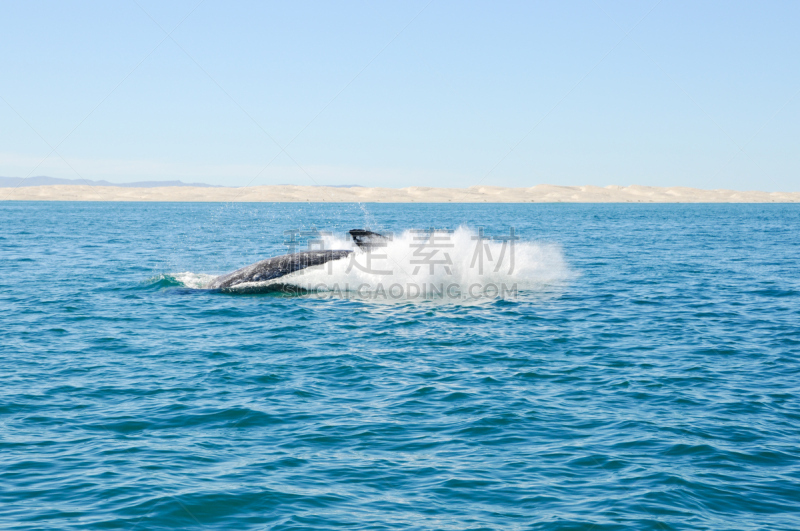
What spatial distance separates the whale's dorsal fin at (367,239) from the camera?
22128 millimetres

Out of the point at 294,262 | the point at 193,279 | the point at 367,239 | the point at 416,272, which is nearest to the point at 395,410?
the point at 367,239

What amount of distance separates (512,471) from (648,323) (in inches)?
464

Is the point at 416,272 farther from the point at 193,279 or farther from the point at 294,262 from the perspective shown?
the point at 193,279

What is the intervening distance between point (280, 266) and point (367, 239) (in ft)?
11.5

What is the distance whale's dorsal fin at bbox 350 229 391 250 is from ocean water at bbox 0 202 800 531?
72 cm

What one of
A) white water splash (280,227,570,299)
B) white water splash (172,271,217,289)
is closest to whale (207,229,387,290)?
white water splash (280,227,570,299)

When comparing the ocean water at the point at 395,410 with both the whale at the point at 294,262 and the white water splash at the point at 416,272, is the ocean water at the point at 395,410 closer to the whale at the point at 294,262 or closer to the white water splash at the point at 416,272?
the white water splash at the point at 416,272

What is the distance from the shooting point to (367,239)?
2288 cm

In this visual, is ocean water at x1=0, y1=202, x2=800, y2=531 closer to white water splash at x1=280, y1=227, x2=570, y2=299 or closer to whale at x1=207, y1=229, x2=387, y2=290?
white water splash at x1=280, y1=227, x2=570, y2=299

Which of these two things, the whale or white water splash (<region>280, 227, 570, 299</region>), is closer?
the whale

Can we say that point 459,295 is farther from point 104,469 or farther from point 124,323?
point 104,469

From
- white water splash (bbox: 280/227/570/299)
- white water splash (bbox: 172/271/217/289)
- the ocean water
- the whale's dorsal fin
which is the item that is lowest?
the ocean water

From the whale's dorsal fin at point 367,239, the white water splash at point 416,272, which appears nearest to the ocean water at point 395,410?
the white water splash at point 416,272

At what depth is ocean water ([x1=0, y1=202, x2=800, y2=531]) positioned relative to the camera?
8.08 metres
